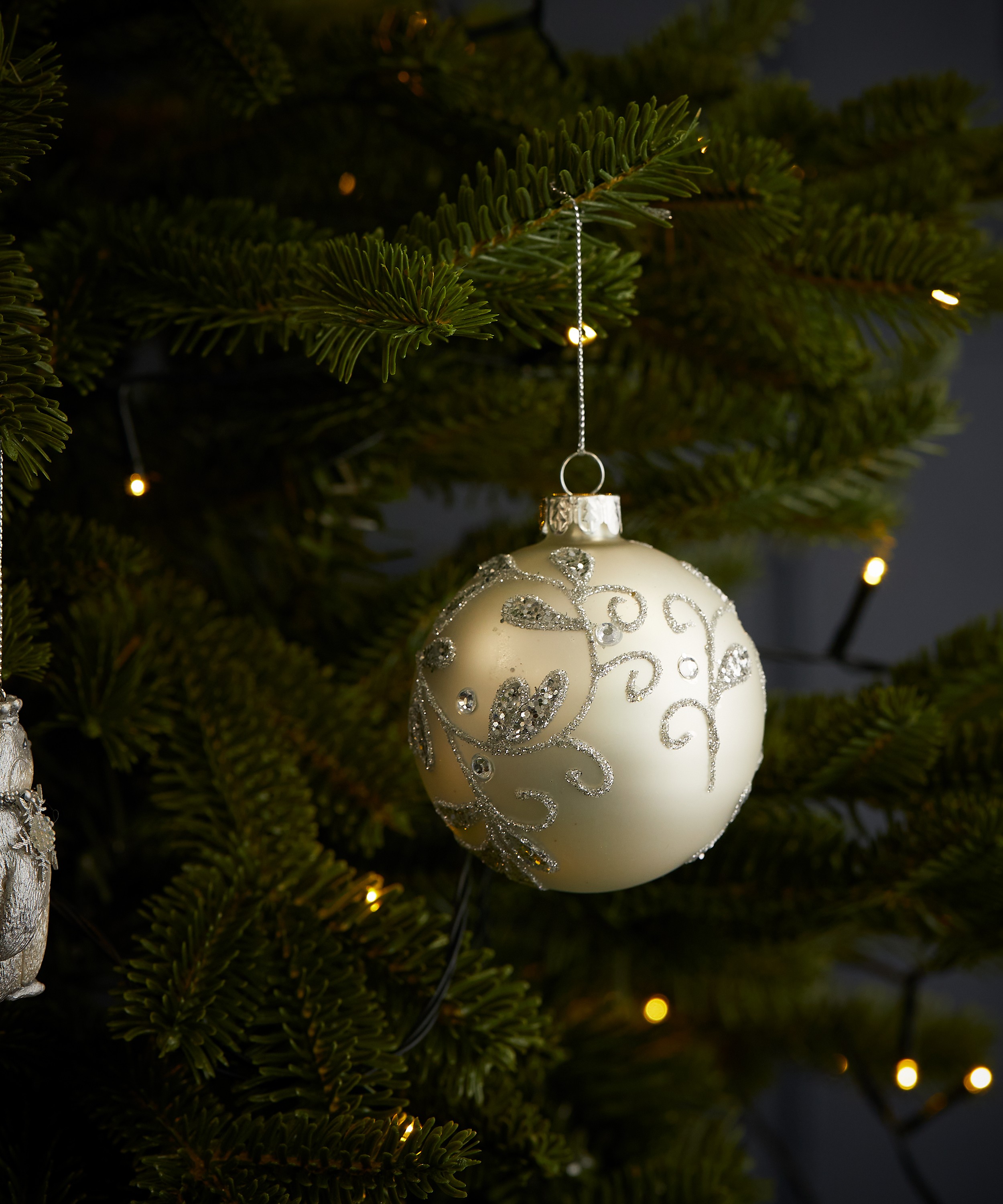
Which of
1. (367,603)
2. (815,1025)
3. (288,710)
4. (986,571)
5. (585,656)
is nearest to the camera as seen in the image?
(585,656)

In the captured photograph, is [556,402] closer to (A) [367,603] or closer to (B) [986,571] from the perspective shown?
(A) [367,603]

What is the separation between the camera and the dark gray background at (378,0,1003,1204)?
1.27 metres

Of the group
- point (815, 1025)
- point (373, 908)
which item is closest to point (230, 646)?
point (373, 908)

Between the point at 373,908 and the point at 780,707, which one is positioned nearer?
the point at 373,908

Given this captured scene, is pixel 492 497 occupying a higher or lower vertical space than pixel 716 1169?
higher

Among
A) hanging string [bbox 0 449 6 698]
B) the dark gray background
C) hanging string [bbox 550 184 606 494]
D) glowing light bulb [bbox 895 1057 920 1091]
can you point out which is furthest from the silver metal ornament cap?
the dark gray background

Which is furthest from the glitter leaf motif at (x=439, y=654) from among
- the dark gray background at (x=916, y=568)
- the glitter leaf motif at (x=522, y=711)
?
the dark gray background at (x=916, y=568)

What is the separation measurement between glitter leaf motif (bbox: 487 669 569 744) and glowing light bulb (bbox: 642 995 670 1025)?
0.46 meters

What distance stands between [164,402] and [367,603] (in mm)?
183

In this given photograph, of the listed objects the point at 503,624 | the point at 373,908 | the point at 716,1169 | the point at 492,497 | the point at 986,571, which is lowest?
the point at 716,1169

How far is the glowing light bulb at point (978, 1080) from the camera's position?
65 centimetres

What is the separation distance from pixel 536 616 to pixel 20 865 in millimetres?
206

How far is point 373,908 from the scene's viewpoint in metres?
0.44

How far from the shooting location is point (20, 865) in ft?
1.11
